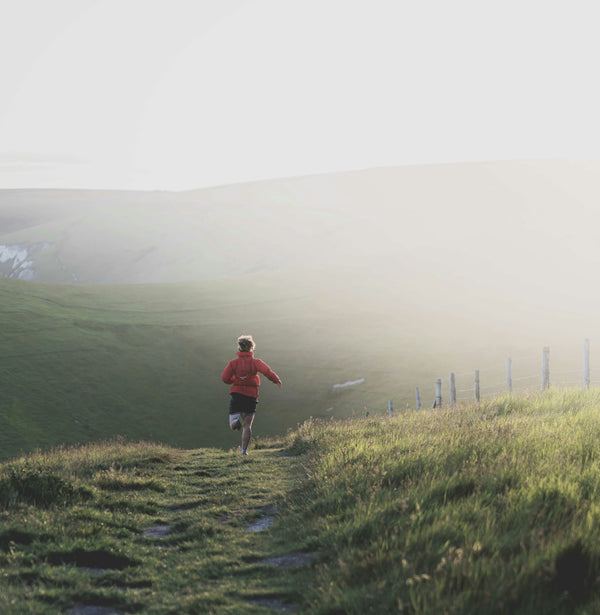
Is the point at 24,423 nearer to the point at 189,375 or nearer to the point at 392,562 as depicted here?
the point at 189,375

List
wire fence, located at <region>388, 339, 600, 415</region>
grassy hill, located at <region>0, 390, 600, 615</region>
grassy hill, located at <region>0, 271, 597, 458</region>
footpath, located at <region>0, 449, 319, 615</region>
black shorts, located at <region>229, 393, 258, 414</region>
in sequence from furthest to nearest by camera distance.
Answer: grassy hill, located at <region>0, 271, 597, 458</region>, wire fence, located at <region>388, 339, 600, 415</region>, black shorts, located at <region>229, 393, 258, 414</region>, footpath, located at <region>0, 449, 319, 615</region>, grassy hill, located at <region>0, 390, 600, 615</region>

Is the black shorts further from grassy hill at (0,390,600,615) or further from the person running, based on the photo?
grassy hill at (0,390,600,615)

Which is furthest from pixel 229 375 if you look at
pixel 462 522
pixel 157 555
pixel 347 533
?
pixel 462 522

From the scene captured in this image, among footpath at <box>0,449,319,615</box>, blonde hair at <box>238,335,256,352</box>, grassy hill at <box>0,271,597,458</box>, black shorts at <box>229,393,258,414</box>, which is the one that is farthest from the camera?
grassy hill at <box>0,271,597,458</box>

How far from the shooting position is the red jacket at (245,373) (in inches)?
512

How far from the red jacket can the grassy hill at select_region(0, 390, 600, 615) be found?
10.7 ft

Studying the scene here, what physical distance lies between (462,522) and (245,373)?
8.44m

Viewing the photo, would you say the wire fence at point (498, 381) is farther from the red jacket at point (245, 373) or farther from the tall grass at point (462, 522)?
the tall grass at point (462, 522)

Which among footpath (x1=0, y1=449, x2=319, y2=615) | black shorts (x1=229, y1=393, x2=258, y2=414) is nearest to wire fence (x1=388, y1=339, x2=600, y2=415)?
black shorts (x1=229, y1=393, x2=258, y2=414)

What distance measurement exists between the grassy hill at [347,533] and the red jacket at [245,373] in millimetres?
3269

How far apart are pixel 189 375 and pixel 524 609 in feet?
223

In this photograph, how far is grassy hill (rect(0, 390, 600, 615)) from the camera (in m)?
4.07

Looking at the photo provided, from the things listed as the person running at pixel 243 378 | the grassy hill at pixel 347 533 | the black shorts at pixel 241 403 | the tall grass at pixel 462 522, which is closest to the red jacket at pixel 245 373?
the person running at pixel 243 378

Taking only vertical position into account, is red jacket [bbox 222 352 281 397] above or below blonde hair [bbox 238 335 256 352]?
below
